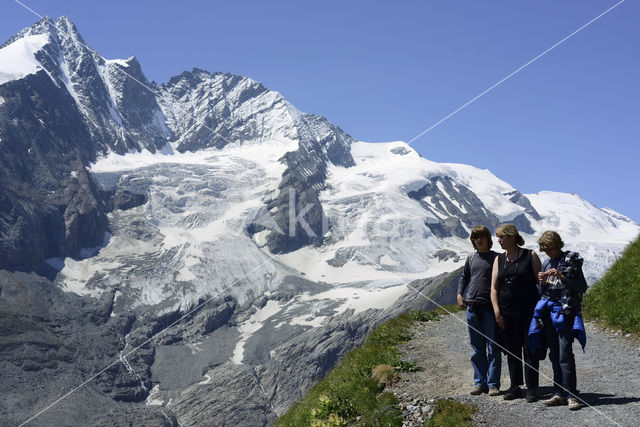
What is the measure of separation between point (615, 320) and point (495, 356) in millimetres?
9802

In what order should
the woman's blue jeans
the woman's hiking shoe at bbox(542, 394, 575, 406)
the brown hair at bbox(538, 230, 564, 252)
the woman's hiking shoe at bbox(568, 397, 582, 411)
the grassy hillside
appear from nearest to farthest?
1. the woman's hiking shoe at bbox(568, 397, 582, 411)
2. the woman's hiking shoe at bbox(542, 394, 575, 406)
3. the brown hair at bbox(538, 230, 564, 252)
4. the woman's blue jeans
5. the grassy hillside

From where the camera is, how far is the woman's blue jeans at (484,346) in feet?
42.1

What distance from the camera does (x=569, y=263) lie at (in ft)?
38.9

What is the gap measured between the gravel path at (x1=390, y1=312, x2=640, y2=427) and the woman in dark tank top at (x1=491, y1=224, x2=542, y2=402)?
0.90m

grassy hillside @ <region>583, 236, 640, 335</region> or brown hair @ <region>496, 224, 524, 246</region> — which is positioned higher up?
brown hair @ <region>496, 224, 524, 246</region>

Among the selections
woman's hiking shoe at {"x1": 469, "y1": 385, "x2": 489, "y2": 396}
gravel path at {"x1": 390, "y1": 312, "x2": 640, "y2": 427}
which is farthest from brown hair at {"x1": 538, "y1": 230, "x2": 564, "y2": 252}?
woman's hiking shoe at {"x1": 469, "y1": 385, "x2": 489, "y2": 396}

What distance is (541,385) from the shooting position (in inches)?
532

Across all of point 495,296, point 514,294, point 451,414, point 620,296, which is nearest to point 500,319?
point 495,296

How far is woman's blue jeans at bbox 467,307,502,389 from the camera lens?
506 inches

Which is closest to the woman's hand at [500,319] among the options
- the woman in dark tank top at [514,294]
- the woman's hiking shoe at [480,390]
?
the woman in dark tank top at [514,294]

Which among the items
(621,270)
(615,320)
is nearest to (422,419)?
(615,320)

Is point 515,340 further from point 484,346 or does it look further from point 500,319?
point 484,346

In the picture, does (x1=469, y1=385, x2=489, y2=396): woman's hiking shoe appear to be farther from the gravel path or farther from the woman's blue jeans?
the gravel path

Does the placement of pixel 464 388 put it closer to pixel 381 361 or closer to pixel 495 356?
pixel 495 356
